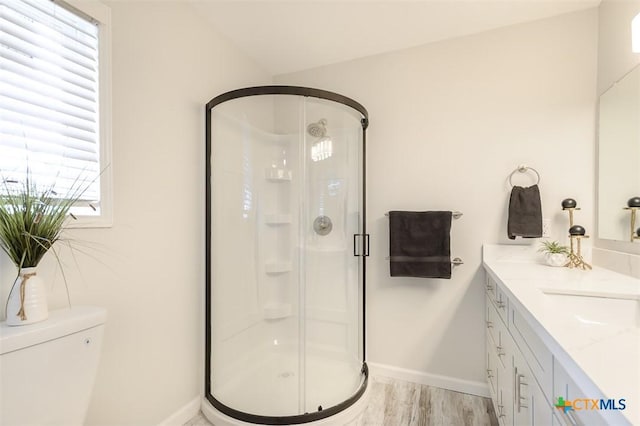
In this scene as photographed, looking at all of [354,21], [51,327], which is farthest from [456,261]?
[51,327]

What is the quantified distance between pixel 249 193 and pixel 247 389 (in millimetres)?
1202

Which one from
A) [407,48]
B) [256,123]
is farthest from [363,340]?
[407,48]

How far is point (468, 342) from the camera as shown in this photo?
7.16ft

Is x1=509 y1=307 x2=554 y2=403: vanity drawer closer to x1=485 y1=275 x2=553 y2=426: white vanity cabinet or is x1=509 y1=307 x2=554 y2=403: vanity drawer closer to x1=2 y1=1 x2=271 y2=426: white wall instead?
x1=485 y1=275 x2=553 y2=426: white vanity cabinet

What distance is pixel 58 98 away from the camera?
1.27 metres

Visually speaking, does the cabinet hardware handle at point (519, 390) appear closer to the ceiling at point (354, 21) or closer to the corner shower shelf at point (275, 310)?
the corner shower shelf at point (275, 310)

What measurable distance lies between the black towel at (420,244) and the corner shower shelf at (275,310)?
2.61 ft

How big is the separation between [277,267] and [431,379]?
1384mm

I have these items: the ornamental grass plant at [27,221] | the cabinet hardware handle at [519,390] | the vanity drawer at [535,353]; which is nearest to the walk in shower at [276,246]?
the ornamental grass plant at [27,221]

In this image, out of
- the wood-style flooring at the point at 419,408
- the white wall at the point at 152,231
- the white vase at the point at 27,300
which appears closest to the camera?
the white vase at the point at 27,300

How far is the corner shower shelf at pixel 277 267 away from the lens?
2012 mm

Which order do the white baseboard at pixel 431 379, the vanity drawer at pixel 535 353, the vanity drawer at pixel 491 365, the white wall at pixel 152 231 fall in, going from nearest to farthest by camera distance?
the vanity drawer at pixel 535 353 < the white wall at pixel 152 231 < the vanity drawer at pixel 491 365 < the white baseboard at pixel 431 379

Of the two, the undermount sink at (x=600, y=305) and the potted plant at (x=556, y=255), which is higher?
the potted plant at (x=556, y=255)

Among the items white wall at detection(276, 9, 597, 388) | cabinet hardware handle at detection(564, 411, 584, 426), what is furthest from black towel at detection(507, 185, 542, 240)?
cabinet hardware handle at detection(564, 411, 584, 426)
